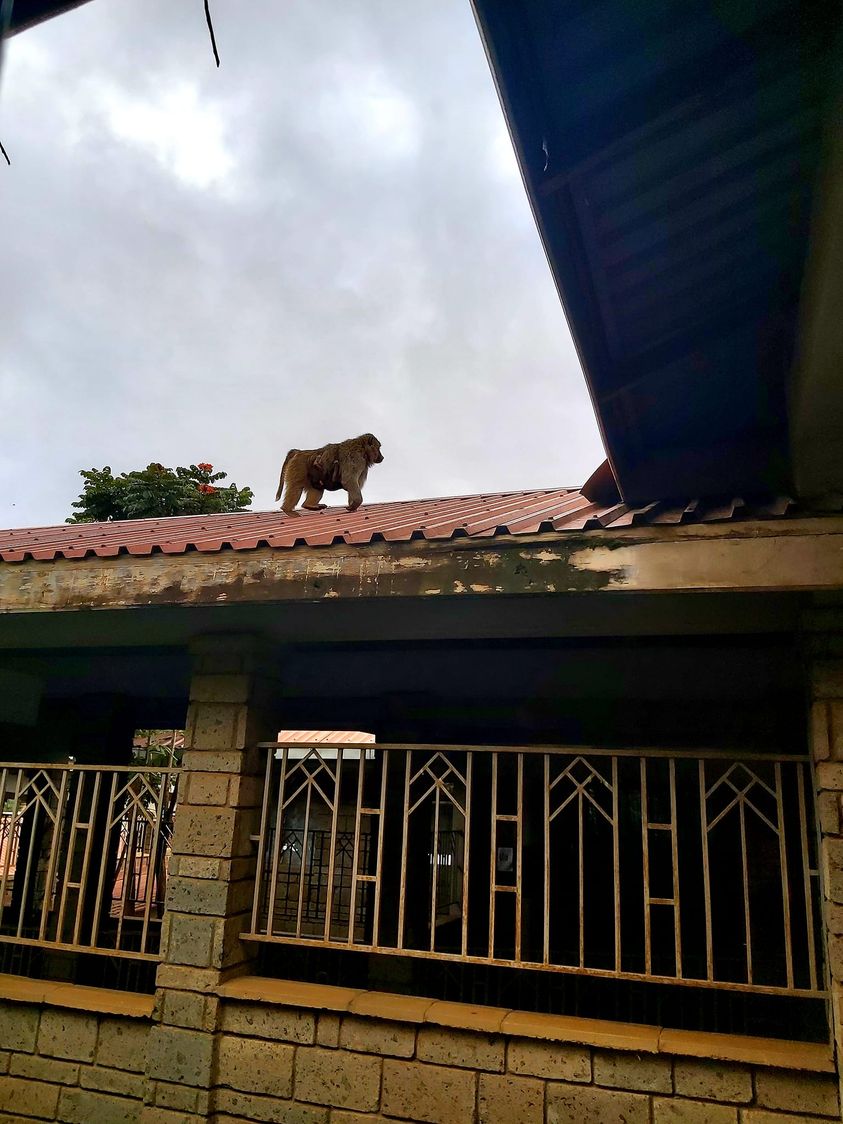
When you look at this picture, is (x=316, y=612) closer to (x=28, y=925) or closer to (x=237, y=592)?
(x=237, y=592)

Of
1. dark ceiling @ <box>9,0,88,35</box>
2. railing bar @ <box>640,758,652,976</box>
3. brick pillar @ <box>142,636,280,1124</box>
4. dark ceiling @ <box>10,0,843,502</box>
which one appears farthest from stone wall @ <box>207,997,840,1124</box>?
dark ceiling @ <box>9,0,88,35</box>

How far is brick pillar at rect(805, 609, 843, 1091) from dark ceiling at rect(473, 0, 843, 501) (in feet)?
2.45

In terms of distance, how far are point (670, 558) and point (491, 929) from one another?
1.88m

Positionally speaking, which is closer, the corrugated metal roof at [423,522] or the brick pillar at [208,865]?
the corrugated metal roof at [423,522]

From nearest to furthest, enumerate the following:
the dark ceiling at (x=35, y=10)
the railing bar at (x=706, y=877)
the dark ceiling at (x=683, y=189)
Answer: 1. the dark ceiling at (x=35, y=10)
2. the dark ceiling at (x=683, y=189)
3. the railing bar at (x=706, y=877)

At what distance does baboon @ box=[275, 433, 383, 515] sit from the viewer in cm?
543

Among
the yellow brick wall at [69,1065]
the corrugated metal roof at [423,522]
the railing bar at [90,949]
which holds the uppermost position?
the corrugated metal roof at [423,522]

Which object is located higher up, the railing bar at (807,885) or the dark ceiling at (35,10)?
the dark ceiling at (35,10)

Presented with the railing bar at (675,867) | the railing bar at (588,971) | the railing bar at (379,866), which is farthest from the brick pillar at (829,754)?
the railing bar at (379,866)

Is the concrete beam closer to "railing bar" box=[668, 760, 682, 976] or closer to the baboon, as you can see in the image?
"railing bar" box=[668, 760, 682, 976]

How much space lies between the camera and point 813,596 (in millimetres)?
3217

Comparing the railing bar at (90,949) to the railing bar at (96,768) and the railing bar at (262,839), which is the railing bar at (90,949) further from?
the railing bar at (96,768)

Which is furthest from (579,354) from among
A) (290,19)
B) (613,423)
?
(290,19)

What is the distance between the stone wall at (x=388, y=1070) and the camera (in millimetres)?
3080
